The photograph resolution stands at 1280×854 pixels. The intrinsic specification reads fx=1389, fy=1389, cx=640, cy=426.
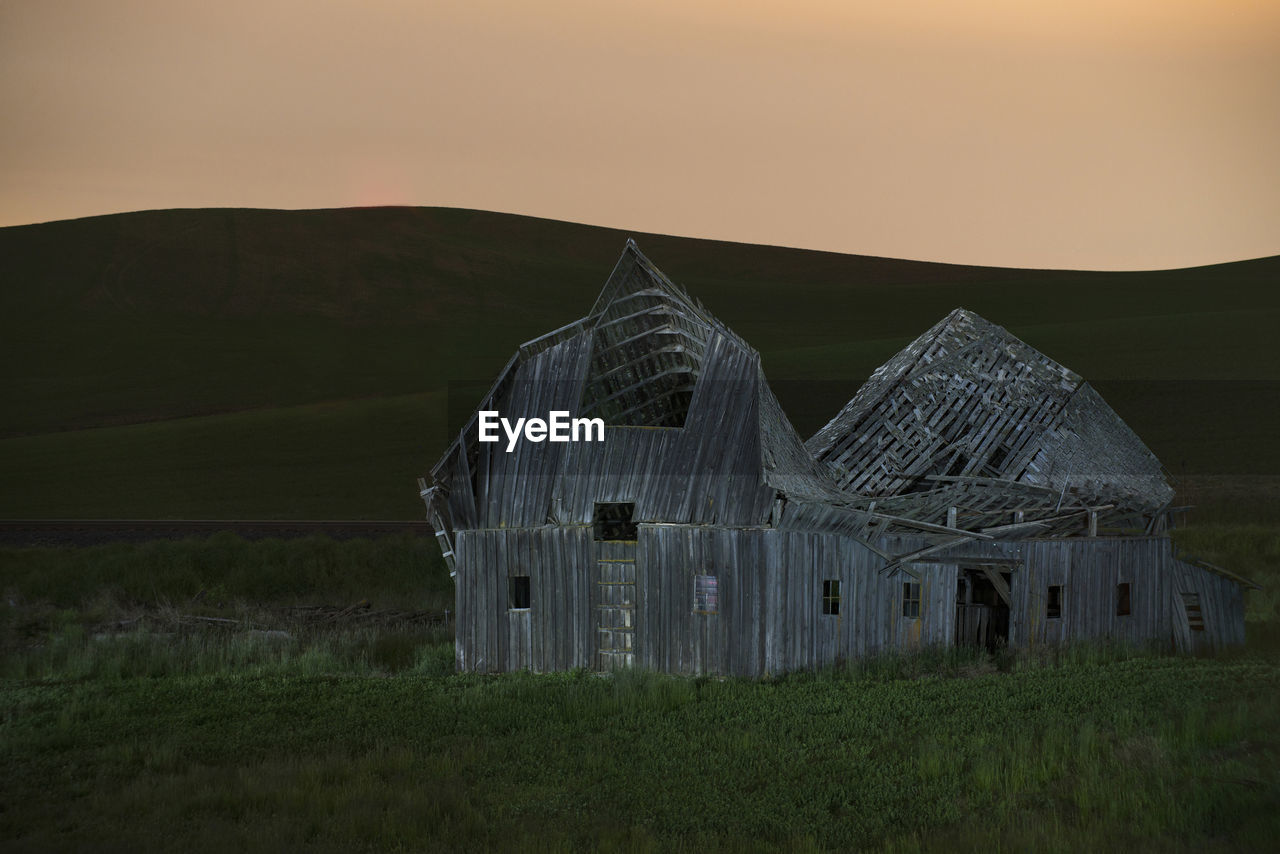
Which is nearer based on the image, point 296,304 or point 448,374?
point 448,374

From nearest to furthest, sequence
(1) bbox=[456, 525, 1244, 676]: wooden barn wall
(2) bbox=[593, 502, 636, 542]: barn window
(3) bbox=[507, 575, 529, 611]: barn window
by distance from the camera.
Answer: (1) bbox=[456, 525, 1244, 676]: wooden barn wall
(3) bbox=[507, 575, 529, 611]: barn window
(2) bbox=[593, 502, 636, 542]: barn window

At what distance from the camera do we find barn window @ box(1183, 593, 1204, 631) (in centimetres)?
2972

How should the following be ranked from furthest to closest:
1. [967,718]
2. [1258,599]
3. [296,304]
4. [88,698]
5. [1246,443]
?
[296,304] < [1246,443] < [1258,599] < [88,698] < [967,718]

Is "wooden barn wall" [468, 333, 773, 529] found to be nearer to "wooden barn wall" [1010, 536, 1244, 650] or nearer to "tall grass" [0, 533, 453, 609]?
"wooden barn wall" [1010, 536, 1244, 650]

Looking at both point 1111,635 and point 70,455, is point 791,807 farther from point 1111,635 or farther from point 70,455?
point 70,455

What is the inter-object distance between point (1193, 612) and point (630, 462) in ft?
42.5

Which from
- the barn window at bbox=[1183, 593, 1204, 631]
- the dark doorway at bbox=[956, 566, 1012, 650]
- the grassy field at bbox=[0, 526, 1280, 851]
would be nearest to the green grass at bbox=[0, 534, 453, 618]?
the grassy field at bbox=[0, 526, 1280, 851]

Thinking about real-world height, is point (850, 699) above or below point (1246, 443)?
below

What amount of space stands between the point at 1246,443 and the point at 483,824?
6498 centimetres

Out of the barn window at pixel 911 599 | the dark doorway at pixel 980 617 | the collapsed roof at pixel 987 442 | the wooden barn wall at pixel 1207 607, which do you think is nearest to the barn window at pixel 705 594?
the barn window at pixel 911 599

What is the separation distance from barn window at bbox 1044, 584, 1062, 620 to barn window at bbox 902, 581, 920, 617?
289 centimetres

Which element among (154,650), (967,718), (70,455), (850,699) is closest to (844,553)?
(850,699)

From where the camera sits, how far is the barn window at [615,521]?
2838 centimetres

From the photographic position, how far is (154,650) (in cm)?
2844
